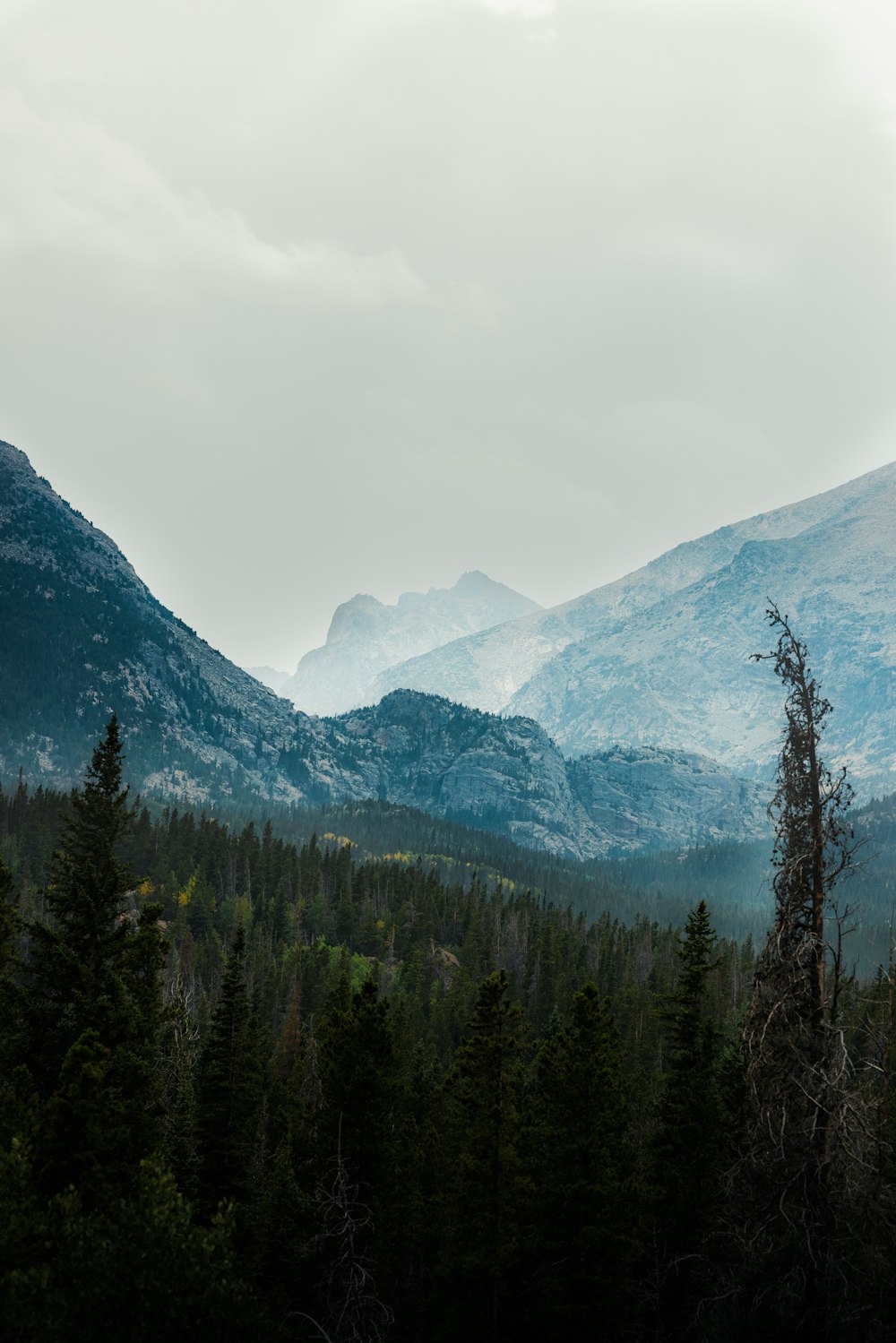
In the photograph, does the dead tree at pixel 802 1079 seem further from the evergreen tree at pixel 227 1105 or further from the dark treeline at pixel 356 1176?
the evergreen tree at pixel 227 1105

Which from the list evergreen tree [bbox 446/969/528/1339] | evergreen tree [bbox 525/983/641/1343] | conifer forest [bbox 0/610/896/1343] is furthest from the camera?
evergreen tree [bbox 446/969/528/1339]

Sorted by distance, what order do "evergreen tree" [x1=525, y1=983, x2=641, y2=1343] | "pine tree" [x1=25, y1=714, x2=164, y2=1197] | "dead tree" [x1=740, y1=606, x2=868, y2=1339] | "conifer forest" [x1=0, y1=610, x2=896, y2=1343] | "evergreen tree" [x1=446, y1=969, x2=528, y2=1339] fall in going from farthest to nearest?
"evergreen tree" [x1=446, y1=969, x2=528, y2=1339] < "evergreen tree" [x1=525, y1=983, x2=641, y2=1343] < "pine tree" [x1=25, y1=714, x2=164, y2=1197] < "dead tree" [x1=740, y1=606, x2=868, y2=1339] < "conifer forest" [x1=0, y1=610, x2=896, y2=1343]

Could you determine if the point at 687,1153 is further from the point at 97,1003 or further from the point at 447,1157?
the point at 97,1003

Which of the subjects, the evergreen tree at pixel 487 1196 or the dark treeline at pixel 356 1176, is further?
the evergreen tree at pixel 487 1196

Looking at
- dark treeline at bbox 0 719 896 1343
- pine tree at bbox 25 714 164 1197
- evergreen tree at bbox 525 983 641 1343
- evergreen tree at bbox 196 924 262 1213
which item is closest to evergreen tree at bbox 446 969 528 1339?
dark treeline at bbox 0 719 896 1343

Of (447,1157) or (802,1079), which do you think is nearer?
(802,1079)

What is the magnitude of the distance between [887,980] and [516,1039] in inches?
602

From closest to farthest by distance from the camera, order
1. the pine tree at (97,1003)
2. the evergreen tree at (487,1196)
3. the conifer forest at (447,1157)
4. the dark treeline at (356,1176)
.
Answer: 1. the dark treeline at (356,1176)
2. the conifer forest at (447,1157)
3. the pine tree at (97,1003)
4. the evergreen tree at (487,1196)

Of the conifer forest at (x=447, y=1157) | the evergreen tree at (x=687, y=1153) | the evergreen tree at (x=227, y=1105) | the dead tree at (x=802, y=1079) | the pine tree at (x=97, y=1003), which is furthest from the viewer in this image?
the evergreen tree at (x=227, y=1105)

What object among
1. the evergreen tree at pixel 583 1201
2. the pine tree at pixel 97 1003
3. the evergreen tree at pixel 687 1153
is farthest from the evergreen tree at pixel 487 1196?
the pine tree at pixel 97 1003

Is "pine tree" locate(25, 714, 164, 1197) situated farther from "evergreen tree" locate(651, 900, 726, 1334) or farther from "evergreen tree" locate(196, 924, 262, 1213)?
"evergreen tree" locate(651, 900, 726, 1334)

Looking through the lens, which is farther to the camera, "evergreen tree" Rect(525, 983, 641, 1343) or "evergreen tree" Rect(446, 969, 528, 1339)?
"evergreen tree" Rect(446, 969, 528, 1339)

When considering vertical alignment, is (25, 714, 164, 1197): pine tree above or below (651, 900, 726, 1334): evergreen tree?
above

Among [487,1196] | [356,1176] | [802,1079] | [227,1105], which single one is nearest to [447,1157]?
[227,1105]
